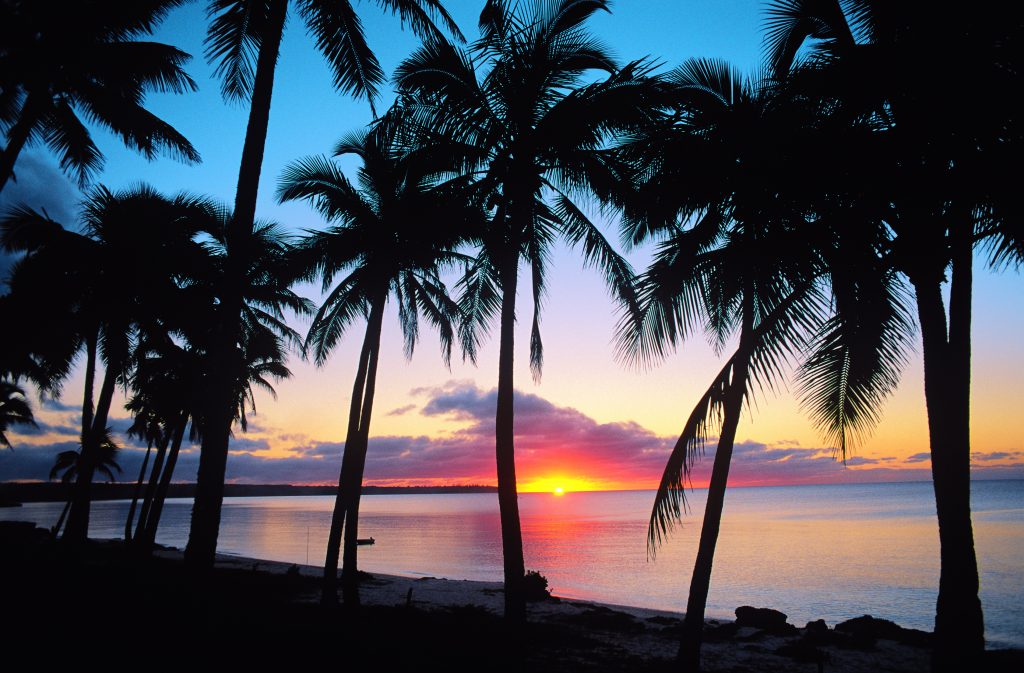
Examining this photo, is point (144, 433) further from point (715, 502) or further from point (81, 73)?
point (715, 502)

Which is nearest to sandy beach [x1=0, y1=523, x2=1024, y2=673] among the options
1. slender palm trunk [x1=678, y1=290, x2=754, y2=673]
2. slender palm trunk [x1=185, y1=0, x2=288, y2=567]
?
slender palm trunk [x1=185, y1=0, x2=288, y2=567]

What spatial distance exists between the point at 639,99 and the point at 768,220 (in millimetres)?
3471

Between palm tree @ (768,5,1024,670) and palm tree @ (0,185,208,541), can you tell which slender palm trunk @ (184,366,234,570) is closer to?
palm tree @ (768,5,1024,670)

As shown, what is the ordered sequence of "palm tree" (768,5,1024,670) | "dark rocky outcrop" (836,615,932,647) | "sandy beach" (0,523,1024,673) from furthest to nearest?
1. "dark rocky outcrop" (836,615,932,647)
2. "sandy beach" (0,523,1024,673)
3. "palm tree" (768,5,1024,670)

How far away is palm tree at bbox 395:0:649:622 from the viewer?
997cm

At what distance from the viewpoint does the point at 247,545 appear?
2188 inches

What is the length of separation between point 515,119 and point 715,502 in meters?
7.01

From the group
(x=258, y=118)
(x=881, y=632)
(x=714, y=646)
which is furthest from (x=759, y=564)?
(x=258, y=118)

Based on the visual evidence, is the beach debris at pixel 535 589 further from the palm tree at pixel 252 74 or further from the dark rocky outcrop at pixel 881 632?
the palm tree at pixel 252 74

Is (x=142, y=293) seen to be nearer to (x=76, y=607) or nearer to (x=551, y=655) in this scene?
(x=76, y=607)

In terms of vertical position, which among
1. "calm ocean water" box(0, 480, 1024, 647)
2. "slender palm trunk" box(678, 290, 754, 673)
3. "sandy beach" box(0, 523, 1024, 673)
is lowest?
"calm ocean water" box(0, 480, 1024, 647)

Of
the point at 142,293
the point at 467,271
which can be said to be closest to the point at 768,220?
the point at 467,271

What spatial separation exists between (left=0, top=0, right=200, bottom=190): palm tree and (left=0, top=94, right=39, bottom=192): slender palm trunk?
18 mm

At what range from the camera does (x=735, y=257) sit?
747 centimetres
